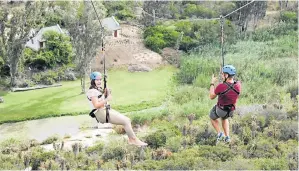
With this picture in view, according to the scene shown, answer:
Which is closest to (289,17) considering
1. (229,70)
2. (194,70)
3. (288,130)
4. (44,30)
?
(194,70)

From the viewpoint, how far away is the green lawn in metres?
21.8

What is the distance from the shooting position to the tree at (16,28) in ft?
77.1

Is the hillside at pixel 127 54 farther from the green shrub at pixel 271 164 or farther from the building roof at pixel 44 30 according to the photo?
the green shrub at pixel 271 164

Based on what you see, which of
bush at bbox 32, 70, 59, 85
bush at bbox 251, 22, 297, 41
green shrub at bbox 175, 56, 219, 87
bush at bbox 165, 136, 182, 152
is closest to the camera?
bush at bbox 165, 136, 182, 152

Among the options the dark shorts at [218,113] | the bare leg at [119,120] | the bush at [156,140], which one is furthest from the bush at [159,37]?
the bare leg at [119,120]

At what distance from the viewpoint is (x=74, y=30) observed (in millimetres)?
23125

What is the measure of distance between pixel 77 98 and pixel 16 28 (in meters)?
3.59

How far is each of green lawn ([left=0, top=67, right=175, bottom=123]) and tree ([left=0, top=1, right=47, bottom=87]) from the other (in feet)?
4.63

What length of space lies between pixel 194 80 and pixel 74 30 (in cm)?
497

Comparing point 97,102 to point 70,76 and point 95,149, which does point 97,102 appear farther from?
point 70,76

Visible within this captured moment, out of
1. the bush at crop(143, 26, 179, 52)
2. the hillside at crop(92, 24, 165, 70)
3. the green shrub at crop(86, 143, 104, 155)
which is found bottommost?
the green shrub at crop(86, 143, 104, 155)

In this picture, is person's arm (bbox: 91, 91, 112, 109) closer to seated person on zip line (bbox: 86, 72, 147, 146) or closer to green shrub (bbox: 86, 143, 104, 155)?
seated person on zip line (bbox: 86, 72, 147, 146)

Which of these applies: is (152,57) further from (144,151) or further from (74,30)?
(144,151)

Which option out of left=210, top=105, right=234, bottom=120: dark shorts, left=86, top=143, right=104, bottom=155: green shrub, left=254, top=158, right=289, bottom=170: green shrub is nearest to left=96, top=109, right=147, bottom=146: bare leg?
left=210, top=105, right=234, bottom=120: dark shorts
